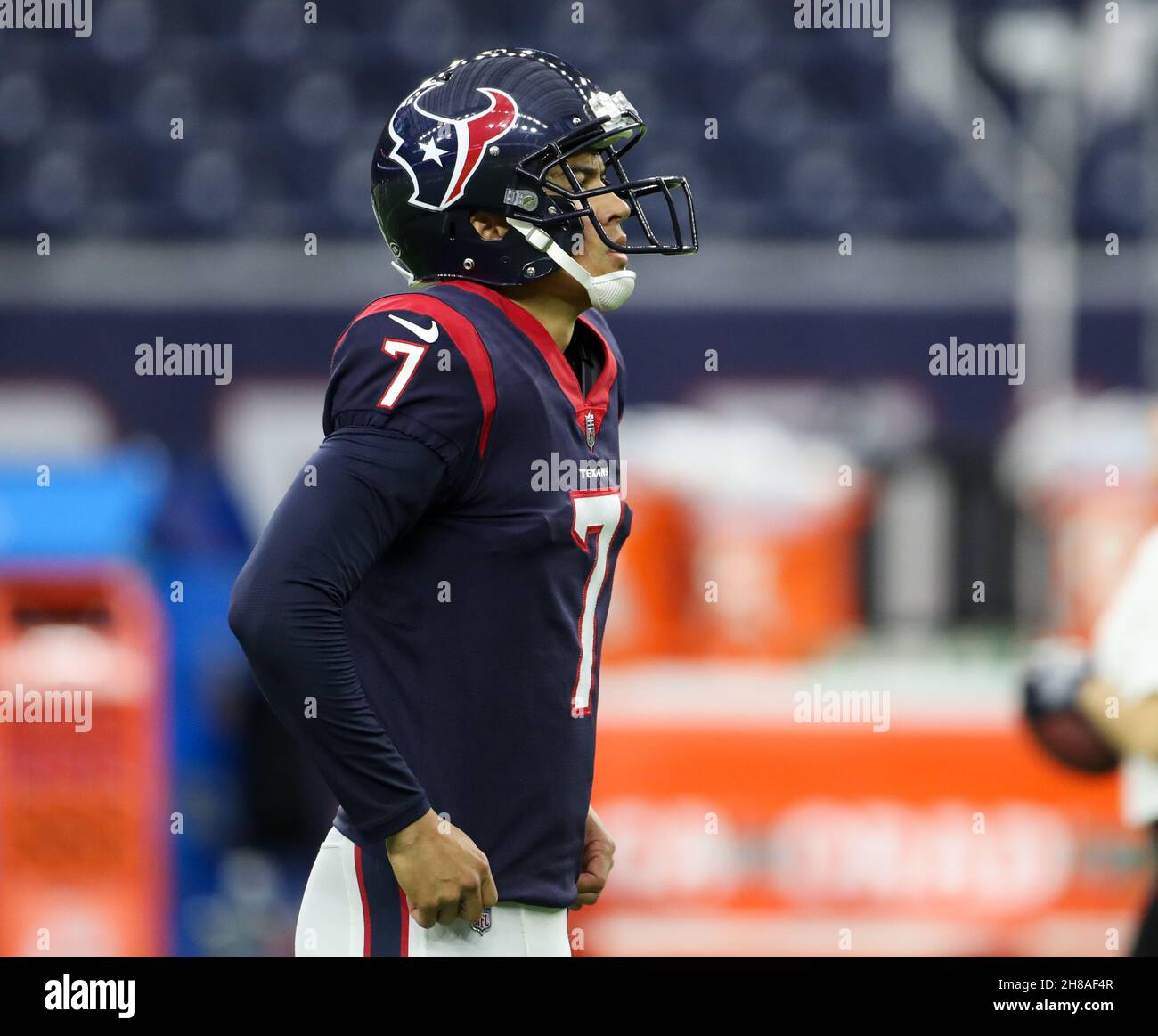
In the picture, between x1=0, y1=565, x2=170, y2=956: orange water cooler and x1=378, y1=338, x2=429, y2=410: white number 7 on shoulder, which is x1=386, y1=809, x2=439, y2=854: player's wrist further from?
x1=0, y1=565, x2=170, y2=956: orange water cooler

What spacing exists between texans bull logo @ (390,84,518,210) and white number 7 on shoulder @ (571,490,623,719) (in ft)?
1.37

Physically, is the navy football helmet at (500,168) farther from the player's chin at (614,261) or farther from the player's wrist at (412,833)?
the player's wrist at (412,833)

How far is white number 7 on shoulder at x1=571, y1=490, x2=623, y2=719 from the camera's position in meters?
2.09

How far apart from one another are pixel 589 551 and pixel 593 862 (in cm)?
45

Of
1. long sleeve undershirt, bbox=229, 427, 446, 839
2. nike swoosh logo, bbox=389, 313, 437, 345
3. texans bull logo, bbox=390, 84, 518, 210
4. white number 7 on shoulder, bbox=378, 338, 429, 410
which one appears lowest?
long sleeve undershirt, bbox=229, 427, 446, 839

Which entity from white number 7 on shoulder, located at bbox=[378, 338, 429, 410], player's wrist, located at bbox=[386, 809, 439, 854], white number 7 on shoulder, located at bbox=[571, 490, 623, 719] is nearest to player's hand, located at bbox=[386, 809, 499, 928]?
player's wrist, located at bbox=[386, 809, 439, 854]

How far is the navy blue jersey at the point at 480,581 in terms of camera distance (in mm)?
1950

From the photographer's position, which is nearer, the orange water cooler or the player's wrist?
the player's wrist

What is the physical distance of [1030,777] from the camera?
4.46 meters

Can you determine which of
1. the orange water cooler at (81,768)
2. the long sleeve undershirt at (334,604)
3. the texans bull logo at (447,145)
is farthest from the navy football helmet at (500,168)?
the orange water cooler at (81,768)

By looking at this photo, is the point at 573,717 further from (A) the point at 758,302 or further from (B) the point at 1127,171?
(B) the point at 1127,171

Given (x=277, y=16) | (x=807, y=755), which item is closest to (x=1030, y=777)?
(x=807, y=755)

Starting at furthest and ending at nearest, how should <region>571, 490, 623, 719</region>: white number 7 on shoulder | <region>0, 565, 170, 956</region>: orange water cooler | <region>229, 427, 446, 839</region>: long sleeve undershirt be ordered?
<region>0, 565, 170, 956</region>: orange water cooler, <region>571, 490, 623, 719</region>: white number 7 on shoulder, <region>229, 427, 446, 839</region>: long sleeve undershirt

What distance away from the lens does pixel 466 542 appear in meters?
Result: 2.01
